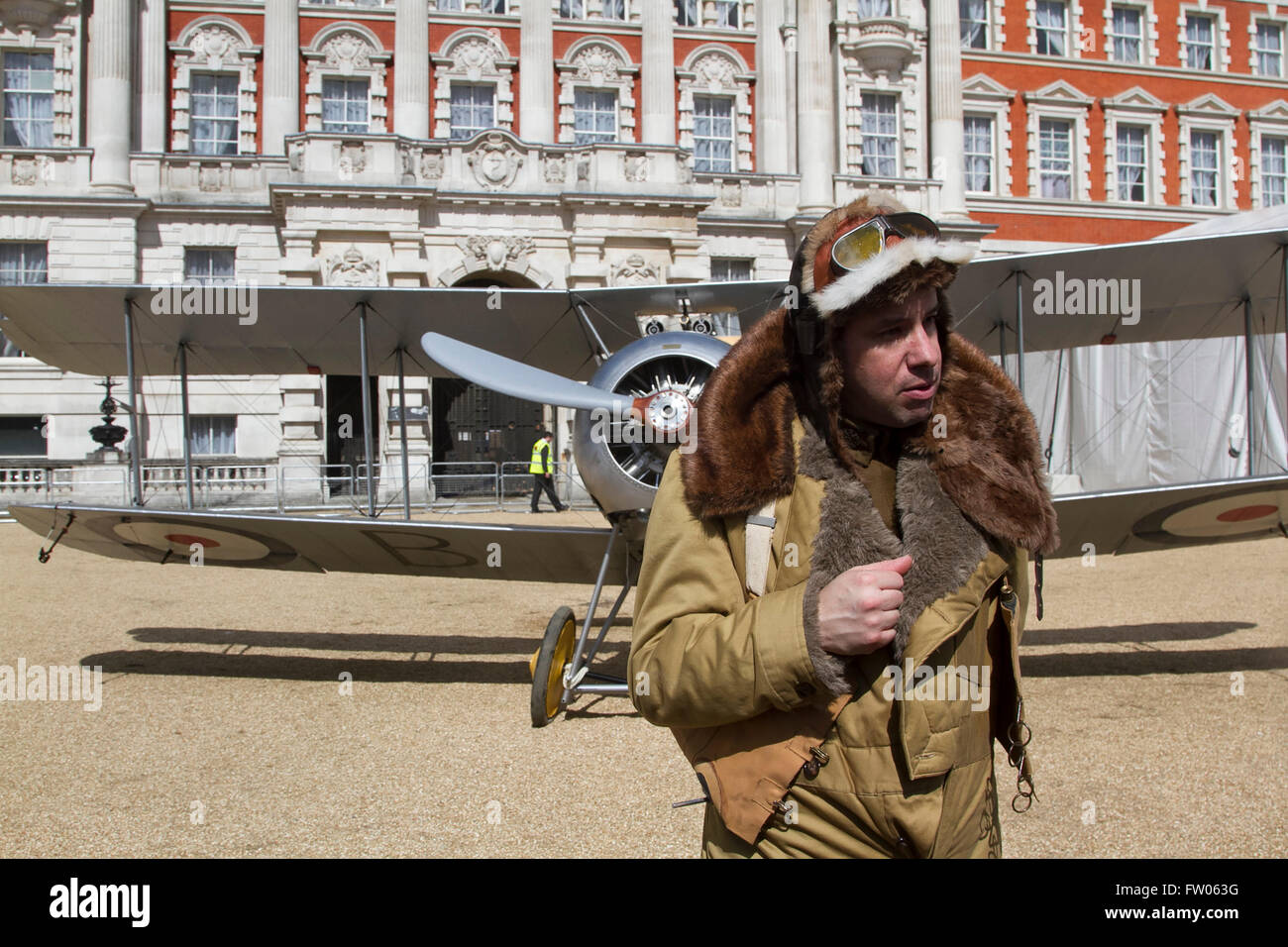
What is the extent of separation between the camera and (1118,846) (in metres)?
3.71

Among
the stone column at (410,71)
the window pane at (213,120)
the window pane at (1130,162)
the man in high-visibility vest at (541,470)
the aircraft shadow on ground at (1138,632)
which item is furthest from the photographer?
the window pane at (1130,162)

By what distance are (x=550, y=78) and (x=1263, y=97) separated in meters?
25.8

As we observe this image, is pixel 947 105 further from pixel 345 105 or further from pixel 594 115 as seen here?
pixel 345 105

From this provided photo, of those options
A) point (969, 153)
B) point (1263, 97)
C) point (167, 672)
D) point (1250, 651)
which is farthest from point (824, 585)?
point (1263, 97)

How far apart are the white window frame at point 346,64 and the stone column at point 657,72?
24.7 feet

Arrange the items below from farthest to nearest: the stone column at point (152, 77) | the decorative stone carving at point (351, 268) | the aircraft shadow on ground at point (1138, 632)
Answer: the stone column at point (152, 77) → the decorative stone carving at point (351, 268) → the aircraft shadow on ground at point (1138, 632)

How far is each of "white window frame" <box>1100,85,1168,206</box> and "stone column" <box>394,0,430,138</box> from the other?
2281cm

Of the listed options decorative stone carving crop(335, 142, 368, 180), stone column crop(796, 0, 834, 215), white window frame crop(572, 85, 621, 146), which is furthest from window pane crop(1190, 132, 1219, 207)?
decorative stone carving crop(335, 142, 368, 180)

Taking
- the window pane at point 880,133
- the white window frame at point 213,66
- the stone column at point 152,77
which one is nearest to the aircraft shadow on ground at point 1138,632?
the window pane at point 880,133

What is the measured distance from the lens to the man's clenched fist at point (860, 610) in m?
1.40

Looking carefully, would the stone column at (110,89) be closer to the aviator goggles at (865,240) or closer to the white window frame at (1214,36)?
the aviator goggles at (865,240)

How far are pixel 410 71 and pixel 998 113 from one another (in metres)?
19.3

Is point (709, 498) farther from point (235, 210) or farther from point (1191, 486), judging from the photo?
point (235, 210)

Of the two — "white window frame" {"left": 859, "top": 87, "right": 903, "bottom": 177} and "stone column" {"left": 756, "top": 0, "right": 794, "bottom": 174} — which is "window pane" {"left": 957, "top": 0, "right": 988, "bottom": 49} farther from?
"stone column" {"left": 756, "top": 0, "right": 794, "bottom": 174}
